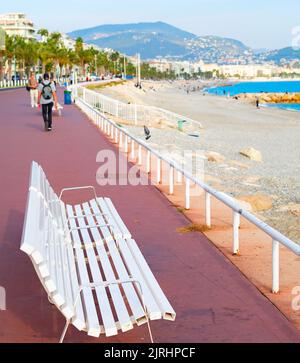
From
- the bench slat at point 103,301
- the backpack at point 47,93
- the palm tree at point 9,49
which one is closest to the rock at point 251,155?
the backpack at point 47,93

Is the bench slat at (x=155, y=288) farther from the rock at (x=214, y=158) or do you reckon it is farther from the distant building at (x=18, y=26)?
the distant building at (x=18, y=26)

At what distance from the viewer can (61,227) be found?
5.83 metres

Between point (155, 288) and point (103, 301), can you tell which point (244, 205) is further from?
point (103, 301)

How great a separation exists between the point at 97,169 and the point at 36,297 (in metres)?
6.58

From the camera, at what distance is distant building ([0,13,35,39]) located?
533 ft

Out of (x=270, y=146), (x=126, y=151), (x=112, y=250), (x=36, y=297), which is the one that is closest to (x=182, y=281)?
(x=112, y=250)

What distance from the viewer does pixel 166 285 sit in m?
5.25

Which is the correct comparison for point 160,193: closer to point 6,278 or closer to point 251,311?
point 6,278

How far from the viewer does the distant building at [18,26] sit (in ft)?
533

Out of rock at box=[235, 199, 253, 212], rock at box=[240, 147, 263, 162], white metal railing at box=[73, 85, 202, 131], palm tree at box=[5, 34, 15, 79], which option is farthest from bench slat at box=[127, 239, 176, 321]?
palm tree at box=[5, 34, 15, 79]

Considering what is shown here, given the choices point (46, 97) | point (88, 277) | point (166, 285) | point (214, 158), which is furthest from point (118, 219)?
point (46, 97)

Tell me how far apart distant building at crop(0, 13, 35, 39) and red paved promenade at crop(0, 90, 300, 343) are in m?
156

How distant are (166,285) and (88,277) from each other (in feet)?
2.54

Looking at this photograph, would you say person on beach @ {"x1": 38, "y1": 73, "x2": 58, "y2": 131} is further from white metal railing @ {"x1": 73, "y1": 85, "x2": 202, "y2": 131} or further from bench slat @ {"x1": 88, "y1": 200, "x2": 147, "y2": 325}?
bench slat @ {"x1": 88, "y1": 200, "x2": 147, "y2": 325}
